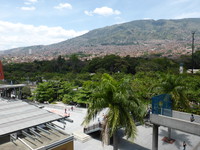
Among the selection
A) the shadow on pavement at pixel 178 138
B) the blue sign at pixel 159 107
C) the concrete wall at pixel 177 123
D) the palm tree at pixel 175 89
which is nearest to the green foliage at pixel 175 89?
the palm tree at pixel 175 89

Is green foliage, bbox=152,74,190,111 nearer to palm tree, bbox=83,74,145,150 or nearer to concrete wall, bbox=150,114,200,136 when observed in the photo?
concrete wall, bbox=150,114,200,136

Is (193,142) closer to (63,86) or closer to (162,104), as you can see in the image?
(162,104)

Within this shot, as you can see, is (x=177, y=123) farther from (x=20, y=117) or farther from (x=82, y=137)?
(x=82, y=137)

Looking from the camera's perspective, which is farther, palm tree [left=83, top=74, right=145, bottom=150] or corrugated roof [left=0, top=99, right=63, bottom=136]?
corrugated roof [left=0, top=99, right=63, bottom=136]

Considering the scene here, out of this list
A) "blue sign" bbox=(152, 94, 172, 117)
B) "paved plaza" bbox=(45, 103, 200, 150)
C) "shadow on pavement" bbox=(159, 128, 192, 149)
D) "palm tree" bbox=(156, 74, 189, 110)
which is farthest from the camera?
"shadow on pavement" bbox=(159, 128, 192, 149)

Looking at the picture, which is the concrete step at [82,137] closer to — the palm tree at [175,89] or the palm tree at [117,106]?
the palm tree at [175,89]

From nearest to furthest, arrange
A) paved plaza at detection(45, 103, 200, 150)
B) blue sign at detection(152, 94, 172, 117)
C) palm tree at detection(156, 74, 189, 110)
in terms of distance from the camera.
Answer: blue sign at detection(152, 94, 172, 117) < palm tree at detection(156, 74, 189, 110) < paved plaza at detection(45, 103, 200, 150)

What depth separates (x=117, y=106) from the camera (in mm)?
7539

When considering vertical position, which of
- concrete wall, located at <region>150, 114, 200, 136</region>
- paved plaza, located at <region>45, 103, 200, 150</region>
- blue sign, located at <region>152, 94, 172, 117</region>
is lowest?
paved plaza, located at <region>45, 103, 200, 150</region>

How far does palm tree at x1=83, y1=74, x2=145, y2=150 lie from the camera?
7.34m

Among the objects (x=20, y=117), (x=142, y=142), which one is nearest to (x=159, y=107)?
(x=142, y=142)

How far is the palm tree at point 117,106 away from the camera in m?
7.34

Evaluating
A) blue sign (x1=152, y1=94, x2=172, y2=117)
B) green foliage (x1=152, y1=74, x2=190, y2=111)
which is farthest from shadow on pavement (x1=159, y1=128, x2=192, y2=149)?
blue sign (x1=152, y1=94, x2=172, y2=117)

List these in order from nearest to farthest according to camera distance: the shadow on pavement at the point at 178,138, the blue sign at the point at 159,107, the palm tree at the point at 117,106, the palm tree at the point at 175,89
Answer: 1. the palm tree at the point at 117,106
2. the blue sign at the point at 159,107
3. the palm tree at the point at 175,89
4. the shadow on pavement at the point at 178,138
